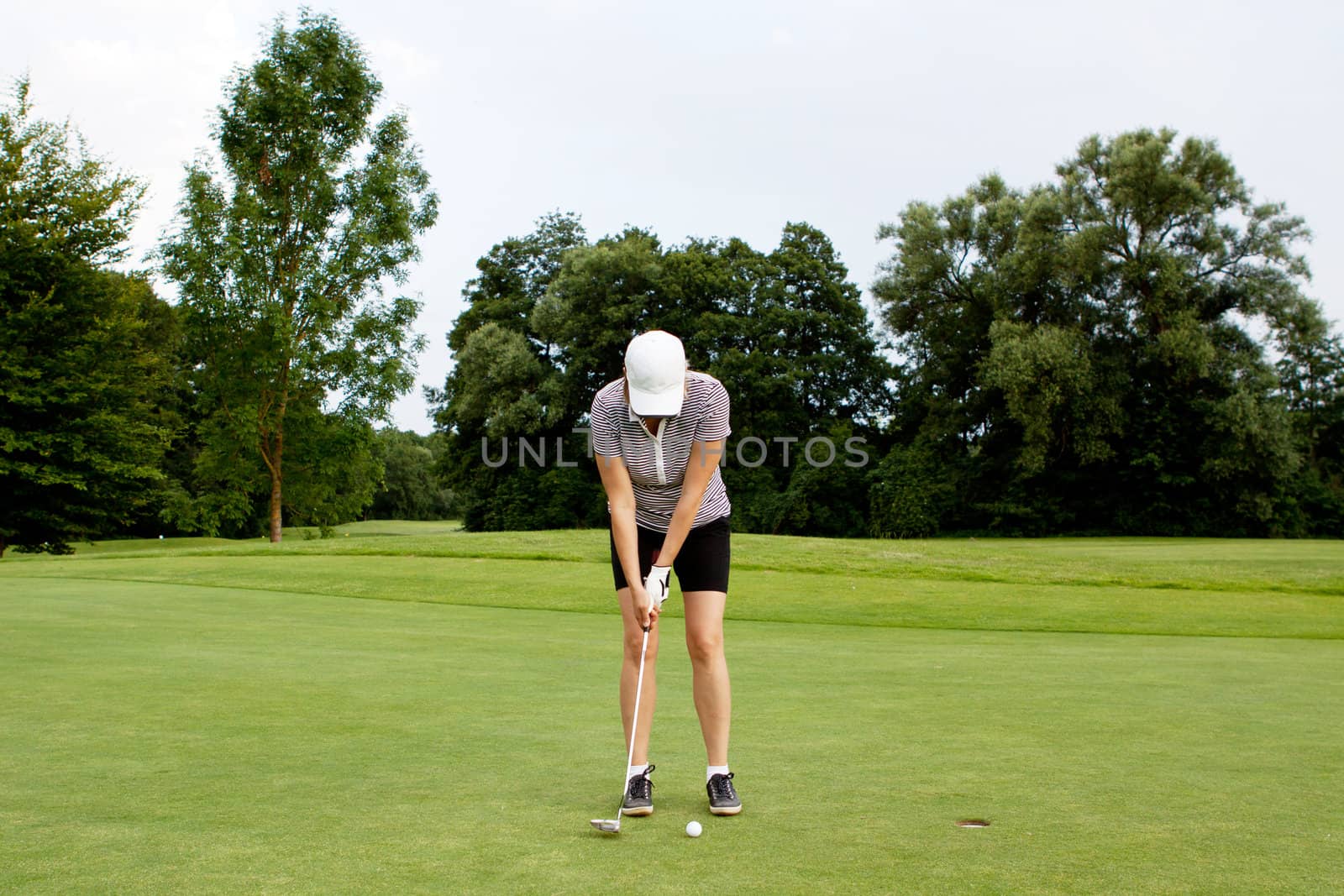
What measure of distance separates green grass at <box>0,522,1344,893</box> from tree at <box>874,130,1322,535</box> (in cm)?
3072

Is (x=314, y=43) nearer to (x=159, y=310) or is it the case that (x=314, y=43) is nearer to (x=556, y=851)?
(x=159, y=310)

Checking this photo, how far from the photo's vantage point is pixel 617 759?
5.16m

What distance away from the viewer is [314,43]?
36.4 meters

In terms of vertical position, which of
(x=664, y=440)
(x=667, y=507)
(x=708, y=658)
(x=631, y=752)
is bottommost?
(x=631, y=752)

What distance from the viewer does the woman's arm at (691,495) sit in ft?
14.6

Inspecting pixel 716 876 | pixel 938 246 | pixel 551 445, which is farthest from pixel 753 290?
pixel 716 876

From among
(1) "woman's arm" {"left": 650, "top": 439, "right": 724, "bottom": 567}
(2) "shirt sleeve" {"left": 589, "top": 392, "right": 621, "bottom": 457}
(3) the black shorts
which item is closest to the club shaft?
(3) the black shorts

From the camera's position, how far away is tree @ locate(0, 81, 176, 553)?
31.6 meters

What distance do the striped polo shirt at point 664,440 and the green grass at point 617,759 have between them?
3.95 ft

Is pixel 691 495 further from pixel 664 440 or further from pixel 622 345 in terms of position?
pixel 622 345

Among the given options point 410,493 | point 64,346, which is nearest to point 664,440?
point 64,346

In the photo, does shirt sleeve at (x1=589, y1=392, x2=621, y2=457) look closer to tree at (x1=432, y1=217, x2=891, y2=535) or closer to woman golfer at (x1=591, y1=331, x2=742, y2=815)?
woman golfer at (x1=591, y1=331, x2=742, y2=815)

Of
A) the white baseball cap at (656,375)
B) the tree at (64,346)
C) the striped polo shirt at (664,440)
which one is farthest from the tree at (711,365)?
the white baseball cap at (656,375)

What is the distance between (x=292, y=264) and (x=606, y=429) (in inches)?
1370
